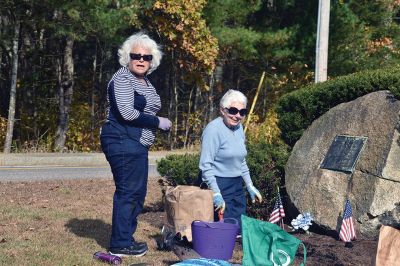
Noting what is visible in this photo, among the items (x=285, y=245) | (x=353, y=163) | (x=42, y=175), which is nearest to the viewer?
(x=285, y=245)

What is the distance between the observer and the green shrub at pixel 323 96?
809 cm

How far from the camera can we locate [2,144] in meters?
21.6

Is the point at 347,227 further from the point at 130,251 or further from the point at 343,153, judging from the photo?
the point at 130,251

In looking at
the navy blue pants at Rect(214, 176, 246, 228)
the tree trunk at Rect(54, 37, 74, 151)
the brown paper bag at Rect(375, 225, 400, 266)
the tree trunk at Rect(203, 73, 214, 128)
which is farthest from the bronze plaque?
the tree trunk at Rect(203, 73, 214, 128)

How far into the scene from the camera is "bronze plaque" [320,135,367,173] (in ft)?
25.2

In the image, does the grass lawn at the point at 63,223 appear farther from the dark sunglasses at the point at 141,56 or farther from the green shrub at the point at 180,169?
the dark sunglasses at the point at 141,56

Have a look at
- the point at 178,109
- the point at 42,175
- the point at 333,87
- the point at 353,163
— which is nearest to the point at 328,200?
the point at 353,163

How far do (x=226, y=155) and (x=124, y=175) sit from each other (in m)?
0.90

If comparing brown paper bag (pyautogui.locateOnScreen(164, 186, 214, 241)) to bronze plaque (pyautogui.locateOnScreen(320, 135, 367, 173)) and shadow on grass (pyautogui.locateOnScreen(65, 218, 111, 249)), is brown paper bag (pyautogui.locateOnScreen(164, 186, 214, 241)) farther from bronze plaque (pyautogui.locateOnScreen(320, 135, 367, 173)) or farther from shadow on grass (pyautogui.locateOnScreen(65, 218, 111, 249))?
bronze plaque (pyautogui.locateOnScreen(320, 135, 367, 173))

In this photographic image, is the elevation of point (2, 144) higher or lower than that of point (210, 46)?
lower

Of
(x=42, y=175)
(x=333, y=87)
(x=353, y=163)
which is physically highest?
(x=333, y=87)

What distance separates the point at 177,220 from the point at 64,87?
16.3m

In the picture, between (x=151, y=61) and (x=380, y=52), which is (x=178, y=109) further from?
(x=151, y=61)

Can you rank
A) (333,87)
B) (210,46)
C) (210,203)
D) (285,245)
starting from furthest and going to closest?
(210,46) < (333,87) < (210,203) < (285,245)
